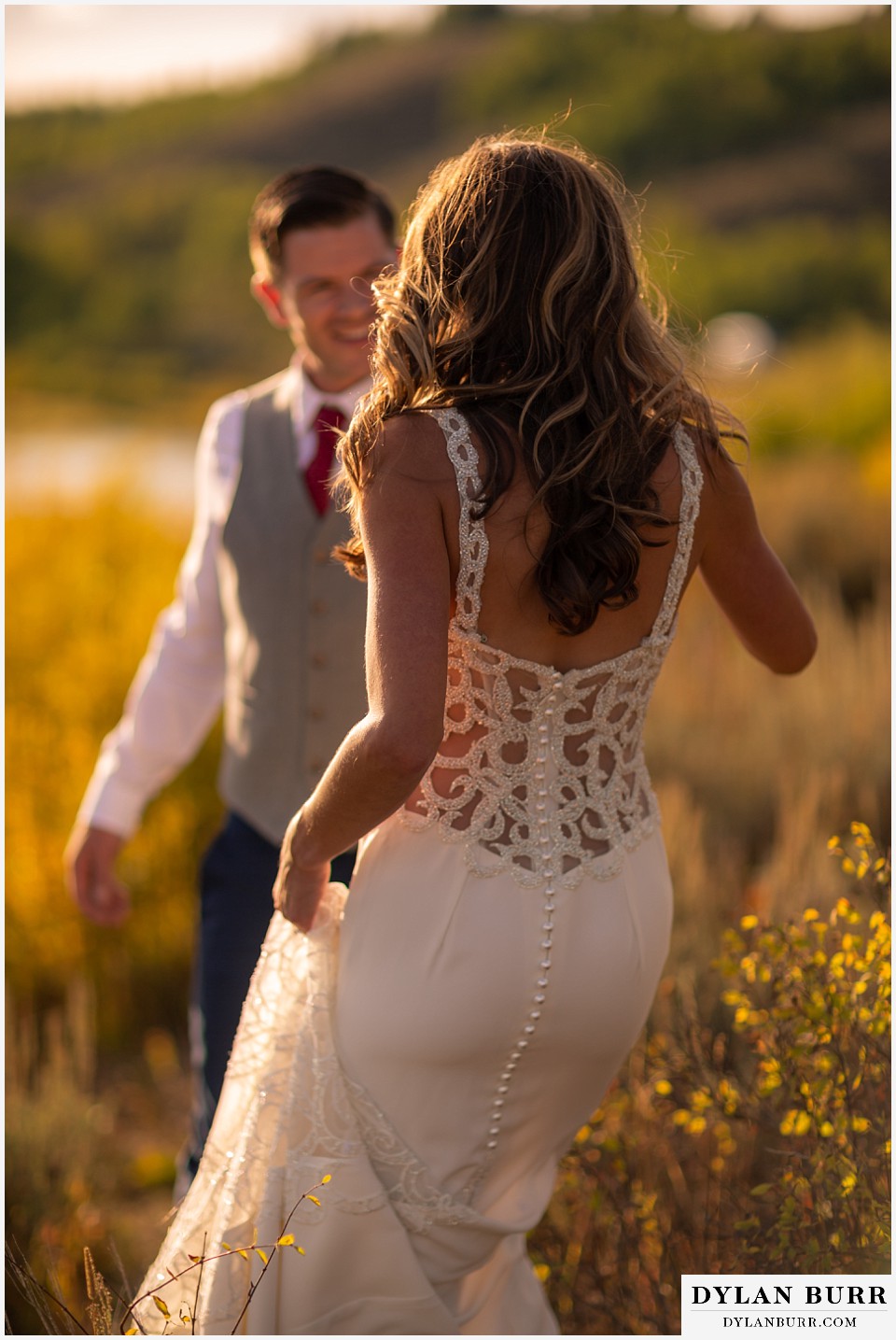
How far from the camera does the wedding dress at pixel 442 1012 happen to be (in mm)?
1412

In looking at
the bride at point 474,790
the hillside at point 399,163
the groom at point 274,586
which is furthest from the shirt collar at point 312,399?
the hillside at point 399,163

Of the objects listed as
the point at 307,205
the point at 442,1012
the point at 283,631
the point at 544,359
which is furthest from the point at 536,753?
the point at 307,205

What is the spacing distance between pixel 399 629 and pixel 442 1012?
0.46m

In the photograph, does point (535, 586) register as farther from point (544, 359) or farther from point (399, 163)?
point (399, 163)

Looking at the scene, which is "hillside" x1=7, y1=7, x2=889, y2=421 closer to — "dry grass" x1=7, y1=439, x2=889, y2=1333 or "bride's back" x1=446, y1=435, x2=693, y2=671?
"dry grass" x1=7, y1=439, x2=889, y2=1333

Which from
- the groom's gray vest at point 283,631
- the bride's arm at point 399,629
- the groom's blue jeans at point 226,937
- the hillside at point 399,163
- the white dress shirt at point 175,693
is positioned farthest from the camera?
the hillside at point 399,163

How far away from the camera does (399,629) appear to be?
127 cm

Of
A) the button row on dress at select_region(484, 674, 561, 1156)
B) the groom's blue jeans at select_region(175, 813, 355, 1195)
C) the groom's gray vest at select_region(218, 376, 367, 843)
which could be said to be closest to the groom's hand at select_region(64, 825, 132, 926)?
the groom's blue jeans at select_region(175, 813, 355, 1195)

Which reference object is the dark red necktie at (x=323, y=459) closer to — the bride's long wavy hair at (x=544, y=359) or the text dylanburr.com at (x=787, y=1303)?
the bride's long wavy hair at (x=544, y=359)

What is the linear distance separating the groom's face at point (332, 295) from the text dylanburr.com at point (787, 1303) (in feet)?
4.98

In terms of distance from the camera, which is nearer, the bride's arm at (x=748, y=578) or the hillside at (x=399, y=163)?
the bride's arm at (x=748, y=578)

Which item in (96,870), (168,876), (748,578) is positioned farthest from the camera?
(168,876)

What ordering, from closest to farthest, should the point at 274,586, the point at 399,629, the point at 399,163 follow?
the point at 399,629, the point at 274,586, the point at 399,163

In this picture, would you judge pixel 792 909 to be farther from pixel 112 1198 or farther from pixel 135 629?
pixel 135 629
